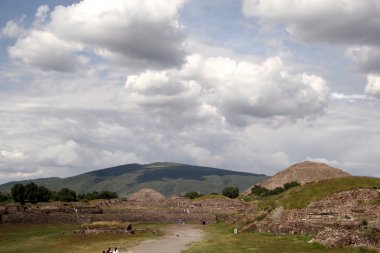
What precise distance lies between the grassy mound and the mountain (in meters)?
81.7

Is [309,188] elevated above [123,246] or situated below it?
above

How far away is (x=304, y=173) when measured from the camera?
142625mm

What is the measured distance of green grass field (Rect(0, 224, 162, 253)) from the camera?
1607 inches

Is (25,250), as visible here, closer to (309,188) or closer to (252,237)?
(252,237)

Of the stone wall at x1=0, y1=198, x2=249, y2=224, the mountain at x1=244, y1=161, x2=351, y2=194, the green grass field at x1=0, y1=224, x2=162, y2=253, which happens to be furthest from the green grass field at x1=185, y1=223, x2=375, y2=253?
the mountain at x1=244, y1=161, x2=351, y2=194

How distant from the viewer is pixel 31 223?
65.5 m

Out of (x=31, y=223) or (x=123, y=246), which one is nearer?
(x=123, y=246)

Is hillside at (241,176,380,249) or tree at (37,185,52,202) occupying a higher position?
tree at (37,185,52,202)

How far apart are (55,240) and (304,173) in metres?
109

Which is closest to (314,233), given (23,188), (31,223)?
(31,223)

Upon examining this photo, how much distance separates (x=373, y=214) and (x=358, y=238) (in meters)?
11.0

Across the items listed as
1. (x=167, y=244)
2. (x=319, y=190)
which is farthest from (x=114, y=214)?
(x=319, y=190)

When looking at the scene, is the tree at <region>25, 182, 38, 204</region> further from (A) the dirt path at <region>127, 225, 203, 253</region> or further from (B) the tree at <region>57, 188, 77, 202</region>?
(A) the dirt path at <region>127, 225, 203, 253</region>

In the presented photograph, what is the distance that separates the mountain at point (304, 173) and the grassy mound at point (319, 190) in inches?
3216
